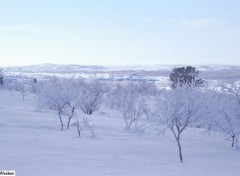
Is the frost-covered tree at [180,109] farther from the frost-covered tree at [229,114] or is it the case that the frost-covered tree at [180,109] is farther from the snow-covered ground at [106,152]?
the frost-covered tree at [229,114]

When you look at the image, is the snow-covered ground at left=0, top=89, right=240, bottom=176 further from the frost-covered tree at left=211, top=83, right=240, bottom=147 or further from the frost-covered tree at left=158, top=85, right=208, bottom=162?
the frost-covered tree at left=158, top=85, right=208, bottom=162

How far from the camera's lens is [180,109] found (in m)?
21.8

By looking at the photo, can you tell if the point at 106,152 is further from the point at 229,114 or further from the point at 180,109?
the point at 229,114

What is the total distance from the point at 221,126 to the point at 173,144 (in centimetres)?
392

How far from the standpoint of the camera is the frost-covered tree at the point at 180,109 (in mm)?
21859

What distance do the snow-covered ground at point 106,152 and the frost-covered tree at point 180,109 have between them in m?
2.26

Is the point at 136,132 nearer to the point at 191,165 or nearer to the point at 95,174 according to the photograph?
the point at 191,165

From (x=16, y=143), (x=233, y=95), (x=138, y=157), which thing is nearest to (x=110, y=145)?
(x=138, y=157)

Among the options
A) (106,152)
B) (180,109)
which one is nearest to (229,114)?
(180,109)

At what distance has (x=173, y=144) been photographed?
28359mm

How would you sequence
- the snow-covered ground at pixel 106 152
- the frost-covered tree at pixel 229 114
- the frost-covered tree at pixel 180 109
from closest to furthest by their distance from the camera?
the snow-covered ground at pixel 106 152 → the frost-covered tree at pixel 180 109 → the frost-covered tree at pixel 229 114

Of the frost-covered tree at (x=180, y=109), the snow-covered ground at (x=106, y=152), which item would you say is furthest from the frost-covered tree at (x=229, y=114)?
the frost-covered tree at (x=180, y=109)

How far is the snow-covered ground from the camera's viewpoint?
18.2m

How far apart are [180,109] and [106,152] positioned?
570 centimetres
